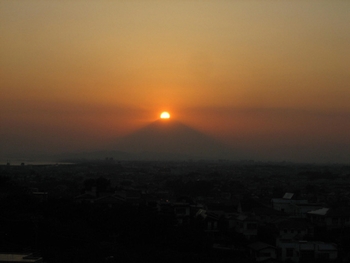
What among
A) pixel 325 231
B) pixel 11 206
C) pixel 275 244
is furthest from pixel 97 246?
pixel 325 231

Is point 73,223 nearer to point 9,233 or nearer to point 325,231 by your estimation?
point 9,233

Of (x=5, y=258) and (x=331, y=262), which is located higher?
(x=5, y=258)

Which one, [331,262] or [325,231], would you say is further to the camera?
[325,231]

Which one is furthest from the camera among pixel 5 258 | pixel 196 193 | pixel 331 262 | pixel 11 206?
pixel 196 193

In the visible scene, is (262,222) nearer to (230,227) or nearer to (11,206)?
(230,227)

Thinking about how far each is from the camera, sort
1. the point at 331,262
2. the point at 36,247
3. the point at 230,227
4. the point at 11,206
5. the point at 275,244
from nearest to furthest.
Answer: the point at 36,247 → the point at 331,262 → the point at 275,244 → the point at 11,206 → the point at 230,227

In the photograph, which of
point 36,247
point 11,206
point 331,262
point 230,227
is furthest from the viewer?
point 230,227

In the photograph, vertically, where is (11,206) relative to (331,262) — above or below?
above

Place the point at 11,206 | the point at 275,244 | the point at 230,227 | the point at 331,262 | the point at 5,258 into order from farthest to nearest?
1. the point at 230,227
2. the point at 11,206
3. the point at 275,244
4. the point at 331,262
5. the point at 5,258

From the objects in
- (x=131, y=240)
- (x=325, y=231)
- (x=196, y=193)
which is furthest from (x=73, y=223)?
(x=196, y=193)
